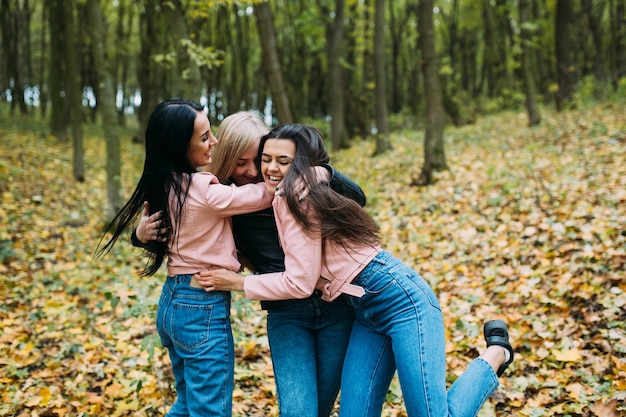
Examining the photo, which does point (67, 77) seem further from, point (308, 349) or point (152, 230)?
point (308, 349)

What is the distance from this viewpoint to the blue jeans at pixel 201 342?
2240mm

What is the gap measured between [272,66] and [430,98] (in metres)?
2.89

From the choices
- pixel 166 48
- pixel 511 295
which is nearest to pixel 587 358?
pixel 511 295

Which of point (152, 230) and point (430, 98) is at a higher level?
point (430, 98)

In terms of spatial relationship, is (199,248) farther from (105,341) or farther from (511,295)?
(511,295)

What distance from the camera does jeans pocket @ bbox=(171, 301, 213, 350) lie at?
224cm

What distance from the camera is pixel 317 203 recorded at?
2.20 meters

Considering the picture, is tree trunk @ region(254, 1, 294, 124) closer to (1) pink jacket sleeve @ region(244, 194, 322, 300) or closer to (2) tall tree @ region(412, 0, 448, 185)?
(2) tall tree @ region(412, 0, 448, 185)

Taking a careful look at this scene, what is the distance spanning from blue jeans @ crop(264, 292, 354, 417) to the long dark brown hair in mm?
381

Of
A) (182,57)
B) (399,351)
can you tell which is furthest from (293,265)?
(182,57)

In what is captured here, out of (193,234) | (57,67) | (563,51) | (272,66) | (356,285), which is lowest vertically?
(356,285)

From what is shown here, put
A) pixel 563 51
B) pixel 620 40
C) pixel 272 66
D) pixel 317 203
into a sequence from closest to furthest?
pixel 317 203, pixel 272 66, pixel 563 51, pixel 620 40

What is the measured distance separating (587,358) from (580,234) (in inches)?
77.2

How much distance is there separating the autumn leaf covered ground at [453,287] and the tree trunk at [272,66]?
225 centimetres
